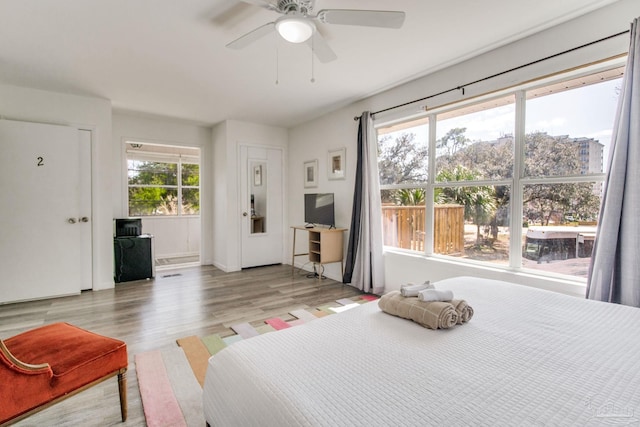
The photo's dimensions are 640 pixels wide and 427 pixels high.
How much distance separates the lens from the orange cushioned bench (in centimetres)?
123

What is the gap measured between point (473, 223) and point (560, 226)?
2.33 feet

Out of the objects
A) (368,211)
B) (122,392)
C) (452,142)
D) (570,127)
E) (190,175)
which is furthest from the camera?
(190,175)

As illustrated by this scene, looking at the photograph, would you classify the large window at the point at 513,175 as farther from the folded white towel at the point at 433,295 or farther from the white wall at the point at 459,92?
the folded white towel at the point at 433,295

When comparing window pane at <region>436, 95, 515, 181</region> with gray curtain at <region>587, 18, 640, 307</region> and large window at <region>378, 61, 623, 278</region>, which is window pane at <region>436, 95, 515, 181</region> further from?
gray curtain at <region>587, 18, 640, 307</region>

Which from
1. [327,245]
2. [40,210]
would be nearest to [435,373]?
[327,245]

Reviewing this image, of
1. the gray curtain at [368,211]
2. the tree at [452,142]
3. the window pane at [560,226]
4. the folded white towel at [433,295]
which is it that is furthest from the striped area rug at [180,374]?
the tree at [452,142]

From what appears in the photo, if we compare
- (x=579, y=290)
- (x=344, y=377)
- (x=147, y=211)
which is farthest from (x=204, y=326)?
(x=147, y=211)

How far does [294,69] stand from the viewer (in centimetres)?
308

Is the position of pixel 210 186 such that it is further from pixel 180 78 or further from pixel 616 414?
pixel 616 414

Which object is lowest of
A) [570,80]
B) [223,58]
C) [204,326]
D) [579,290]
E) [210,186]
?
[204,326]

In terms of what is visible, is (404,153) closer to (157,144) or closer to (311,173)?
(311,173)

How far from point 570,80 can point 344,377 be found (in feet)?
9.06

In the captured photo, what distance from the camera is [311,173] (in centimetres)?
506

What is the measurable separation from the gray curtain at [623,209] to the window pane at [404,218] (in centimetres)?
162
